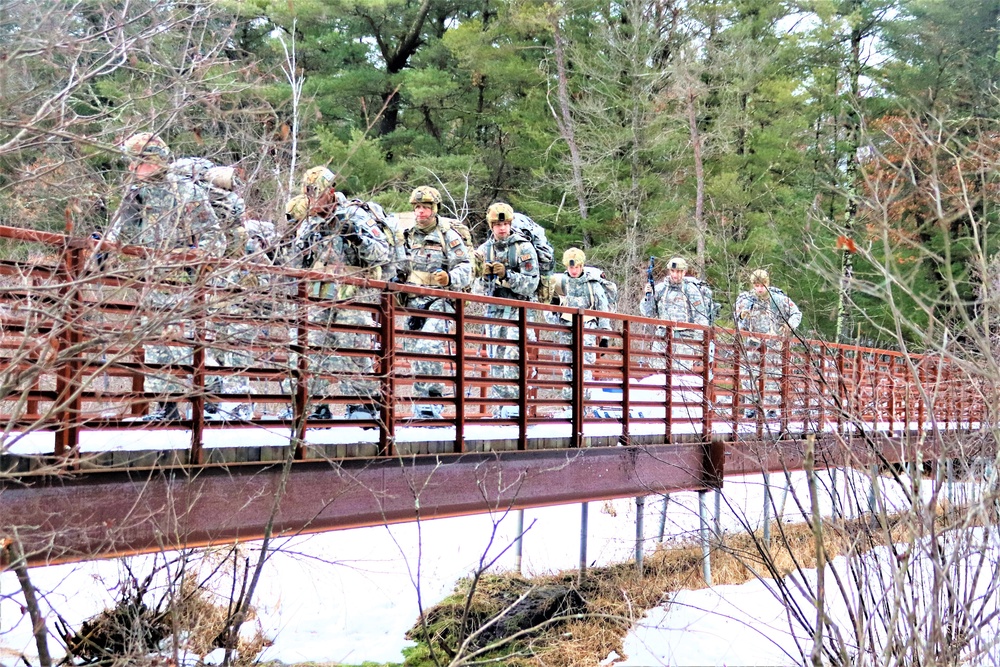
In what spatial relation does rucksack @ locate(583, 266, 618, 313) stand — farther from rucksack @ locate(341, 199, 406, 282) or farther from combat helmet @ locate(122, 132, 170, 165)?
combat helmet @ locate(122, 132, 170, 165)

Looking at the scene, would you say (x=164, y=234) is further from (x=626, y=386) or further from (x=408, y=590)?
(x=408, y=590)

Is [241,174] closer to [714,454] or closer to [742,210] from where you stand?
[714,454]

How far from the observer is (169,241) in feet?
14.1

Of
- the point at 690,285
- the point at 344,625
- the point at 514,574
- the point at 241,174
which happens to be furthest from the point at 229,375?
the point at 690,285

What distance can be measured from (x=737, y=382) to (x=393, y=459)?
5.13 metres

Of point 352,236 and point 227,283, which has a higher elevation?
point 352,236

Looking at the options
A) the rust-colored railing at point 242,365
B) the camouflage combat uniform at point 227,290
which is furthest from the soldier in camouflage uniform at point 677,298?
the camouflage combat uniform at point 227,290

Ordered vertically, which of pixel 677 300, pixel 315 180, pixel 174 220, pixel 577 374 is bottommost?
pixel 577 374

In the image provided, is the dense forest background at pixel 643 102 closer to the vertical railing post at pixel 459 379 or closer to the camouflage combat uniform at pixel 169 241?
the vertical railing post at pixel 459 379

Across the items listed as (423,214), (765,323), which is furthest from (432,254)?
(765,323)

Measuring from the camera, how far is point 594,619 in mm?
10477

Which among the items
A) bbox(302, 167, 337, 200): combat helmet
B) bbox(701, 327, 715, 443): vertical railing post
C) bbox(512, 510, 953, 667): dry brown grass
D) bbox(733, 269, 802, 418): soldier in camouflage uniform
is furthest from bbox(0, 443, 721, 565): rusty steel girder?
bbox(733, 269, 802, 418): soldier in camouflage uniform

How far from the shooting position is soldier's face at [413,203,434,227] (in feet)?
29.6

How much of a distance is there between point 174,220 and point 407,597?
27.0ft
